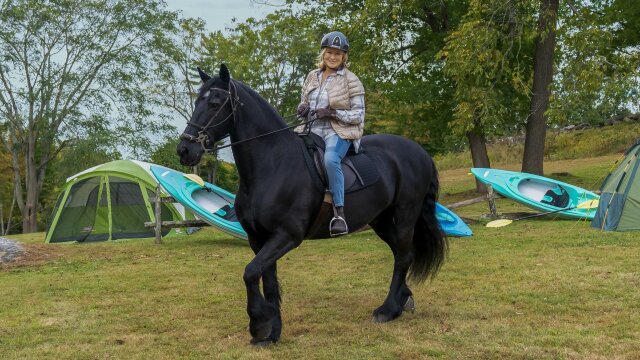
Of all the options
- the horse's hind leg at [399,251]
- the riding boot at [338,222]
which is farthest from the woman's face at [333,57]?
the horse's hind leg at [399,251]

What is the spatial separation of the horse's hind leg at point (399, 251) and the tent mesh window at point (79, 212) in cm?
1055

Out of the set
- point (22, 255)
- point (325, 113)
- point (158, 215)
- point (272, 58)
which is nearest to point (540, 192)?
point (158, 215)

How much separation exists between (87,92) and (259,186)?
83.0ft

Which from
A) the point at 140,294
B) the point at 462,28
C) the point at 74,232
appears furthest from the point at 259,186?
the point at 462,28

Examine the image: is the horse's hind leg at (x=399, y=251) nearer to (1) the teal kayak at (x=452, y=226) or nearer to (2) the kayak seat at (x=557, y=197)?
(1) the teal kayak at (x=452, y=226)

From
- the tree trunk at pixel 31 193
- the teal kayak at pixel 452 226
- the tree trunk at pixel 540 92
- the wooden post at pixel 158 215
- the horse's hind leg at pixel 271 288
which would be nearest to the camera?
the horse's hind leg at pixel 271 288

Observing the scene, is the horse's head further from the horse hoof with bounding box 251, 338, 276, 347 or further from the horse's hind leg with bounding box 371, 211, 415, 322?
the horse's hind leg with bounding box 371, 211, 415, 322

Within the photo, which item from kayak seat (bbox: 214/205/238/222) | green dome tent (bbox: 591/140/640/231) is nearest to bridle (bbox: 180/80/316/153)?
kayak seat (bbox: 214/205/238/222)

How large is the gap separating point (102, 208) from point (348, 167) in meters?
11.1

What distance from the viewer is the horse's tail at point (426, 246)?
20.9 ft

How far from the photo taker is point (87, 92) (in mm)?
27734

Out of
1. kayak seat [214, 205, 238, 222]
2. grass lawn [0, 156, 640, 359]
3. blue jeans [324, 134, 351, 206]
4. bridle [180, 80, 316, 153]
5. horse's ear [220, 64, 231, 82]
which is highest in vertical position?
horse's ear [220, 64, 231, 82]

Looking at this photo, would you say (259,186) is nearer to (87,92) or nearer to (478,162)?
(478,162)

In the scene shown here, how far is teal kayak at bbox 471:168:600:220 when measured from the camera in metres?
13.6
